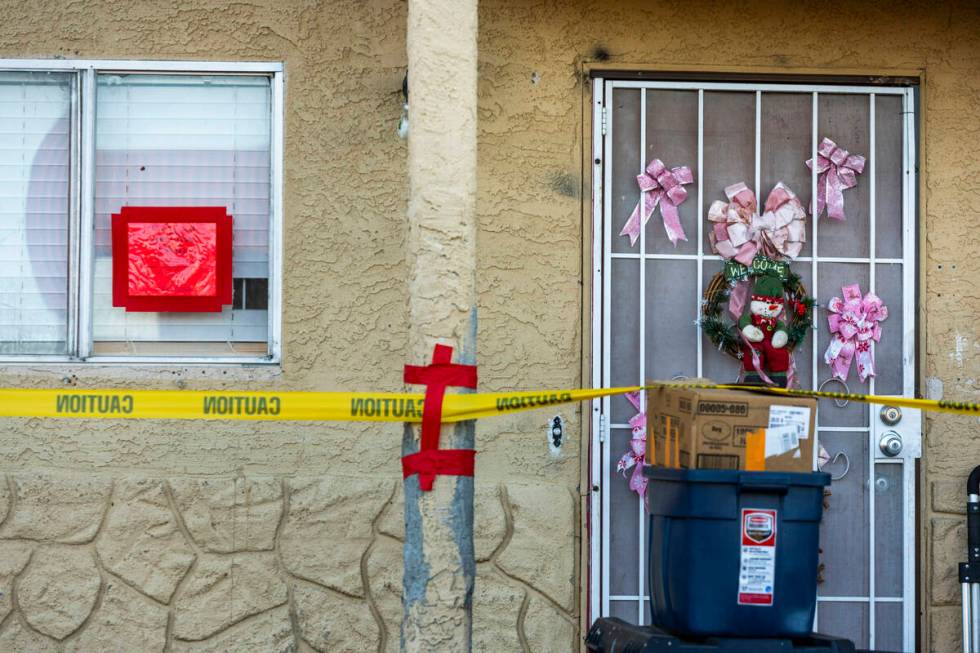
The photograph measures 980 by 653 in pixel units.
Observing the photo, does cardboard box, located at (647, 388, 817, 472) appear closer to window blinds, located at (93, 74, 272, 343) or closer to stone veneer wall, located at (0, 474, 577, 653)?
stone veneer wall, located at (0, 474, 577, 653)

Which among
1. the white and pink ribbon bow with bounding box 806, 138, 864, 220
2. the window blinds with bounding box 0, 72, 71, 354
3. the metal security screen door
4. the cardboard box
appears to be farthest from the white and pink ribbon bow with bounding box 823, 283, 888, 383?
the window blinds with bounding box 0, 72, 71, 354

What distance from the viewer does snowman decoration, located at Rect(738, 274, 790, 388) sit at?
5961mm

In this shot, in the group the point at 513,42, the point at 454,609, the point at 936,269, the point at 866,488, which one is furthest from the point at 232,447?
the point at 936,269

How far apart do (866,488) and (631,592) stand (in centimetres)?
128

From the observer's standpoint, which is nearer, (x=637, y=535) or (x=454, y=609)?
(x=454, y=609)

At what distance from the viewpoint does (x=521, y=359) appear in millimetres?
6113

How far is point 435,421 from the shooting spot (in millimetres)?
4523

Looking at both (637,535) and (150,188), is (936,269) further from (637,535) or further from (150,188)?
(150,188)

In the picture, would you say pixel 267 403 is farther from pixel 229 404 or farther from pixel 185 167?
pixel 185 167

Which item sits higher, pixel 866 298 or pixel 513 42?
pixel 513 42

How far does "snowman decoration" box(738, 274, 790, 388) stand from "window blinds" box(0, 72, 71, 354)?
3.33 meters

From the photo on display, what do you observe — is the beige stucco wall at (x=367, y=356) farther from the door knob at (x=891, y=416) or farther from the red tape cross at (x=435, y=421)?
the red tape cross at (x=435, y=421)

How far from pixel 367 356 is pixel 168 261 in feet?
3.54

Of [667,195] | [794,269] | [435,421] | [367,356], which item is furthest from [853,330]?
[435,421]
